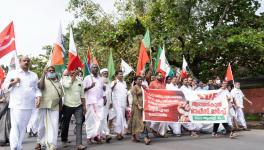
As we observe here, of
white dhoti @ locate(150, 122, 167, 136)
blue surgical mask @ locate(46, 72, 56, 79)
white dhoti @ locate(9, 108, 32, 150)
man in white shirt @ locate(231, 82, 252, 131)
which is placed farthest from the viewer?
man in white shirt @ locate(231, 82, 252, 131)

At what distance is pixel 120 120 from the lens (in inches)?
448

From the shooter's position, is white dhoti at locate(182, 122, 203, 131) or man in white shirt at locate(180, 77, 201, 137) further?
white dhoti at locate(182, 122, 203, 131)

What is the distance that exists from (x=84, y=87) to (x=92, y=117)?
0.80 meters

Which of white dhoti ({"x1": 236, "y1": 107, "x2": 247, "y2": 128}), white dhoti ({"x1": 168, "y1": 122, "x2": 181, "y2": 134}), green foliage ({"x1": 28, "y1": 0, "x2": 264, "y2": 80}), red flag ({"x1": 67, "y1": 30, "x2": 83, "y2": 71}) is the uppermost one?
green foliage ({"x1": 28, "y1": 0, "x2": 264, "y2": 80})

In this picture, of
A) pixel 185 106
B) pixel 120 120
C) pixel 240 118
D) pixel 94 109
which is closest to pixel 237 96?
pixel 240 118

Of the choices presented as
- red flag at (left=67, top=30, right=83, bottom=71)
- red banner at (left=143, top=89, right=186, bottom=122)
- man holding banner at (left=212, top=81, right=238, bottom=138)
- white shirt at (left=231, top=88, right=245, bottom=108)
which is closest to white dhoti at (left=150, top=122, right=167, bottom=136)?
red banner at (left=143, top=89, right=186, bottom=122)

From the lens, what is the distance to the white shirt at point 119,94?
1160 cm

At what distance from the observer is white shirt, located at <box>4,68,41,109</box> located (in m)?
7.82

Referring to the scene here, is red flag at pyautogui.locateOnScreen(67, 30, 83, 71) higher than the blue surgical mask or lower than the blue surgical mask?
higher

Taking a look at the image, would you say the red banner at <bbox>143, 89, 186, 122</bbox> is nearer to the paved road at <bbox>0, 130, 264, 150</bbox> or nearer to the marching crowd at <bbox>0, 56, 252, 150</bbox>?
the marching crowd at <bbox>0, 56, 252, 150</bbox>

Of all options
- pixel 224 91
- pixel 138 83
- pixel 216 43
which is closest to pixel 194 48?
pixel 216 43

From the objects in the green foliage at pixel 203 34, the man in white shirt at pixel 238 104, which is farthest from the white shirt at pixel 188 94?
the green foliage at pixel 203 34

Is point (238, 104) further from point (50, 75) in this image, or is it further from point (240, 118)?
point (50, 75)

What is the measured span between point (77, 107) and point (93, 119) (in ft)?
3.34
